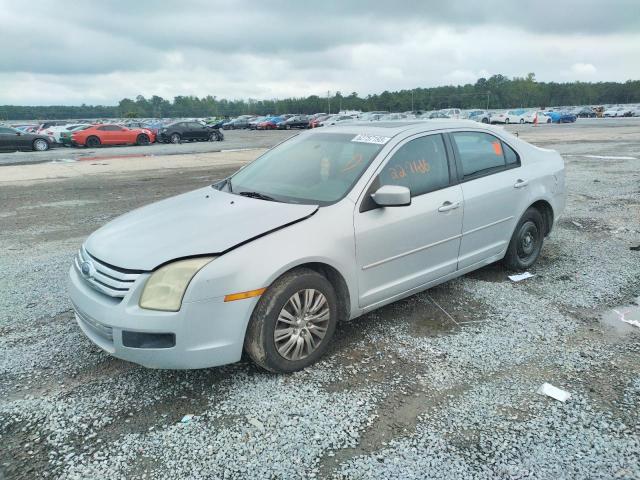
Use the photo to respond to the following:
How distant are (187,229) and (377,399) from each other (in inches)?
64.4

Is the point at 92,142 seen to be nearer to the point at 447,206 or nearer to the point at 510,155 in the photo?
the point at 510,155

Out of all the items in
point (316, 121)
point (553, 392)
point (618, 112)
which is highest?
point (553, 392)

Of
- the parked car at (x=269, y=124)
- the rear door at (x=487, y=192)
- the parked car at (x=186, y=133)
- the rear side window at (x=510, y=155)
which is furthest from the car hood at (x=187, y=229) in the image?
the parked car at (x=269, y=124)

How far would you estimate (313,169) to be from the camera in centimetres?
395

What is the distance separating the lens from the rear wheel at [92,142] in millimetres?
28219

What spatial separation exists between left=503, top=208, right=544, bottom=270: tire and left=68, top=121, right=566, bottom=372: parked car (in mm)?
31

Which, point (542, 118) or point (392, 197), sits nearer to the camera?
point (392, 197)

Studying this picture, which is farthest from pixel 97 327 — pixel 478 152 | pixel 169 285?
pixel 478 152

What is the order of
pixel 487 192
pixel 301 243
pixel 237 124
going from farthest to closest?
pixel 237 124 → pixel 487 192 → pixel 301 243

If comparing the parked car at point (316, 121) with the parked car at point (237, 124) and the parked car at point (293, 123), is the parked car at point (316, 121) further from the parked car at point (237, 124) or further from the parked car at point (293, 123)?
the parked car at point (237, 124)

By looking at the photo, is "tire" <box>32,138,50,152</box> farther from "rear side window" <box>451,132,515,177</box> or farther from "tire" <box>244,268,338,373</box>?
"tire" <box>244,268,338,373</box>

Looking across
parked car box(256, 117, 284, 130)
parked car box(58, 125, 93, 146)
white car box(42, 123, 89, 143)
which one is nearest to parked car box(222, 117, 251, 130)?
parked car box(256, 117, 284, 130)

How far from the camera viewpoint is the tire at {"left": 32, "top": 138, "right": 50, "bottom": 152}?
26.0 meters

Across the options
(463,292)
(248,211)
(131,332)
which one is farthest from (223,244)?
(463,292)
